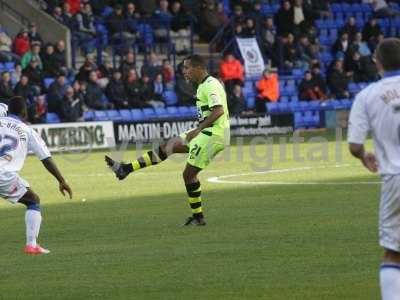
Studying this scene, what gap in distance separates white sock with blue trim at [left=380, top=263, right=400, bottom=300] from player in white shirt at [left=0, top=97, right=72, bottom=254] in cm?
538

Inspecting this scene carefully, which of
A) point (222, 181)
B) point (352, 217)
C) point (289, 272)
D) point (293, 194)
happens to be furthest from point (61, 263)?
point (222, 181)

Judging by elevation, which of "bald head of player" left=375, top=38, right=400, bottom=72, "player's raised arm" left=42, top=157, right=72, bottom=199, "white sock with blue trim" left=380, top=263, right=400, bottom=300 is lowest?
"player's raised arm" left=42, top=157, right=72, bottom=199

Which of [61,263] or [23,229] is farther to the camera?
[23,229]

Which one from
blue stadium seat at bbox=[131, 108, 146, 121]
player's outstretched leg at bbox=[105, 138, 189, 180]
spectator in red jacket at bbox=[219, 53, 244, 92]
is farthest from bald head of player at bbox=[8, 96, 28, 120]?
spectator in red jacket at bbox=[219, 53, 244, 92]

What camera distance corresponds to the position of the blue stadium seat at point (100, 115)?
104ft

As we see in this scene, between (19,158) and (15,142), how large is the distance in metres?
0.19

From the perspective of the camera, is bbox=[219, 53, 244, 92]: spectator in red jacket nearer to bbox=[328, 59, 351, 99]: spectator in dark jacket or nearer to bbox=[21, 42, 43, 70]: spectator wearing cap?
bbox=[328, 59, 351, 99]: spectator in dark jacket

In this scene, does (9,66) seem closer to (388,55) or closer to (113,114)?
(113,114)

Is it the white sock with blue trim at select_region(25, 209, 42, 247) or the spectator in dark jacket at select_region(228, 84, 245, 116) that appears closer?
the white sock with blue trim at select_region(25, 209, 42, 247)

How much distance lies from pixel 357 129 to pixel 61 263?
16.3ft

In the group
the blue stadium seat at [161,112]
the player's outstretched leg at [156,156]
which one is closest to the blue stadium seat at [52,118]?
the blue stadium seat at [161,112]

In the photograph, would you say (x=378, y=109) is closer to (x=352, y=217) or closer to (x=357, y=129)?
(x=357, y=129)

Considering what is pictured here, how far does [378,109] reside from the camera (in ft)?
26.1

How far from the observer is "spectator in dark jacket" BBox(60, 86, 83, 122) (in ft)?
101
